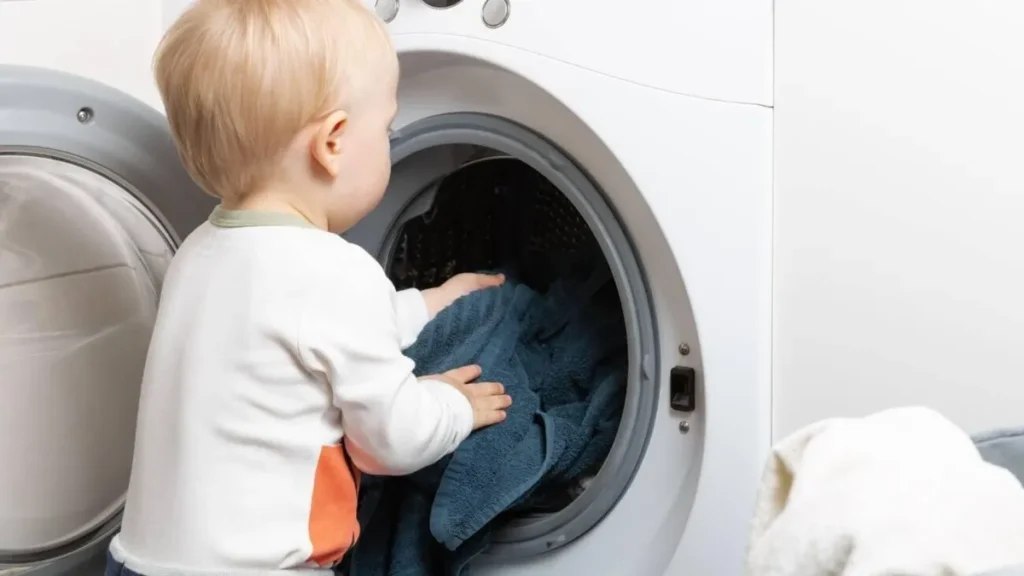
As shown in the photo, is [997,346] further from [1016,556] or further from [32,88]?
[32,88]

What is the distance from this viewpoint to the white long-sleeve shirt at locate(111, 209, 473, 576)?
0.70 m

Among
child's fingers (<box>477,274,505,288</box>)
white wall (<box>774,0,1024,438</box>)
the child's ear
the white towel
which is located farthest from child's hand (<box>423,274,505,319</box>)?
the white towel

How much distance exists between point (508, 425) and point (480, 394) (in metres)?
0.04

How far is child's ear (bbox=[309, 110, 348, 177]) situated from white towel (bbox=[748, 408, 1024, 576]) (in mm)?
416

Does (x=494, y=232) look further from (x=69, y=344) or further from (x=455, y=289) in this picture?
(x=69, y=344)

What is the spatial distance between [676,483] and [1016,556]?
396 millimetres

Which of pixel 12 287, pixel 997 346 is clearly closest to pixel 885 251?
pixel 997 346

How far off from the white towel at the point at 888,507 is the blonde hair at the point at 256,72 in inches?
17.1

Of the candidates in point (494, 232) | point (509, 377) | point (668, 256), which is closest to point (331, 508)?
point (509, 377)

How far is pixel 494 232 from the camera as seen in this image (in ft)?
3.66

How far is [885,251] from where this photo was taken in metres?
0.67

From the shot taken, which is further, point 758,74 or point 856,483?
point 758,74

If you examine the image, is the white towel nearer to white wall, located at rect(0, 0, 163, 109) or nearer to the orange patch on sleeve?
the orange patch on sleeve

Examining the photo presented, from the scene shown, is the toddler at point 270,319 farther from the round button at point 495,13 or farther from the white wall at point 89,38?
the white wall at point 89,38
